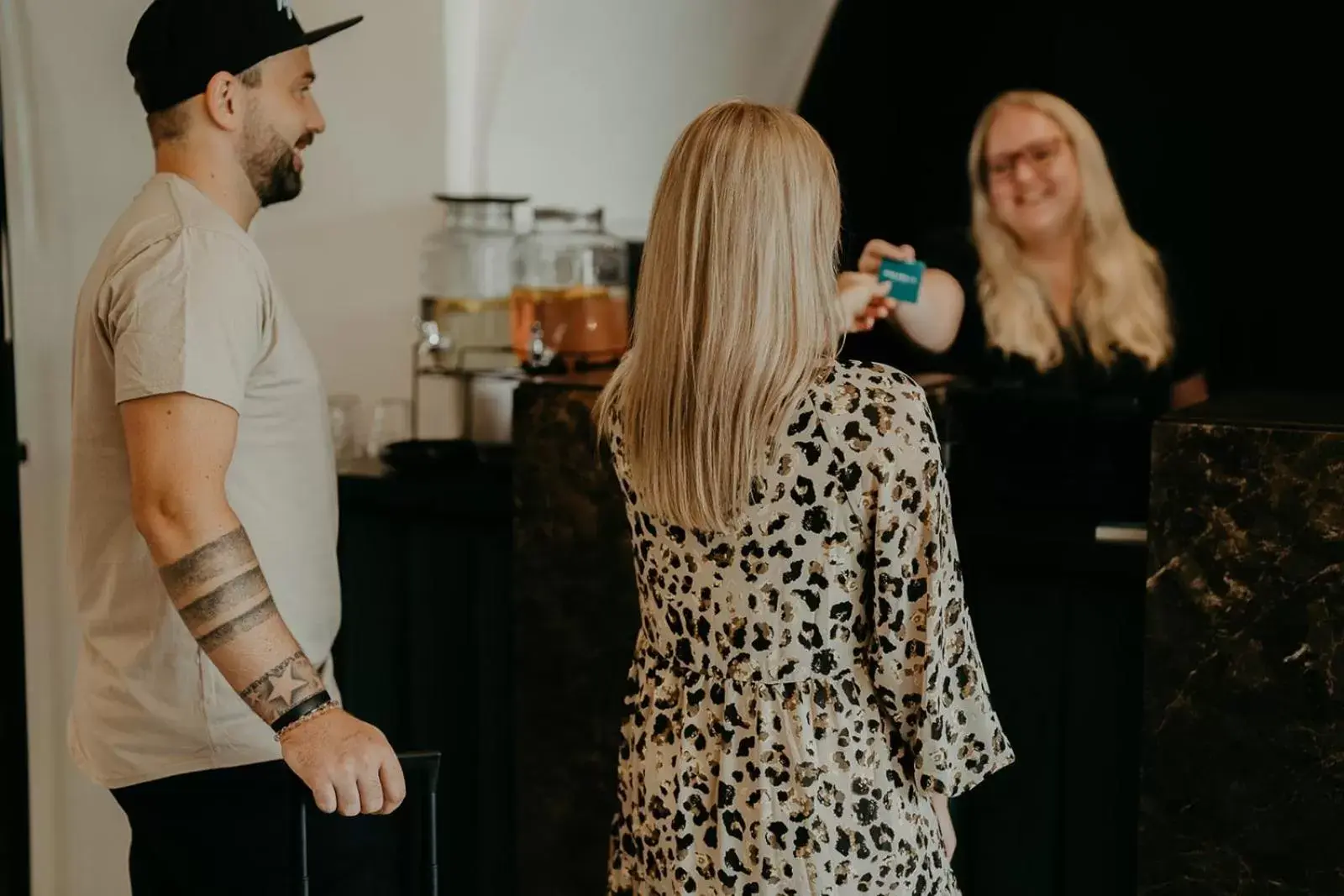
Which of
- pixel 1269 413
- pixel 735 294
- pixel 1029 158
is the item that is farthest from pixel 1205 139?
pixel 735 294

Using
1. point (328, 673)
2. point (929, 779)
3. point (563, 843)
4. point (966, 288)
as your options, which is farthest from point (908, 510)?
point (966, 288)

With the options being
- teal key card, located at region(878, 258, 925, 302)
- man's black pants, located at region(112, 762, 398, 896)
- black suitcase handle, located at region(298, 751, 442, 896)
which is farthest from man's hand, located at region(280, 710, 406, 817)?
teal key card, located at region(878, 258, 925, 302)

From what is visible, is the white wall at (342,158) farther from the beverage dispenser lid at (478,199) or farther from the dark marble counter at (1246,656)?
the dark marble counter at (1246,656)

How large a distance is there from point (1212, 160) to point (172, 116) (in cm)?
175

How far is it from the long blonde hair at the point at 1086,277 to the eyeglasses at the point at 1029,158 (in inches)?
0.7

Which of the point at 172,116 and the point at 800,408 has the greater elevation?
the point at 172,116

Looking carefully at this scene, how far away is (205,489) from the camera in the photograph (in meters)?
1.51

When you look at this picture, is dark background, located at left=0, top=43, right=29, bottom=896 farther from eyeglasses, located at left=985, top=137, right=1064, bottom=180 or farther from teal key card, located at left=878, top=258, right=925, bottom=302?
eyeglasses, located at left=985, top=137, right=1064, bottom=180

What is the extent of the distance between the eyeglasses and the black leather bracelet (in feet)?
5.78

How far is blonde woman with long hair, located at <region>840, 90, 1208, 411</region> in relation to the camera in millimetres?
2617

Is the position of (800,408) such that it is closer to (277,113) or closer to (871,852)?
(871,852)

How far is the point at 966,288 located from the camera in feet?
9.07

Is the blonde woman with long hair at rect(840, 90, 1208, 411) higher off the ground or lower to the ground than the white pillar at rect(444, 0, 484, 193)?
lower

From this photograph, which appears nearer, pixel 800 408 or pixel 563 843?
pixel 800 408
